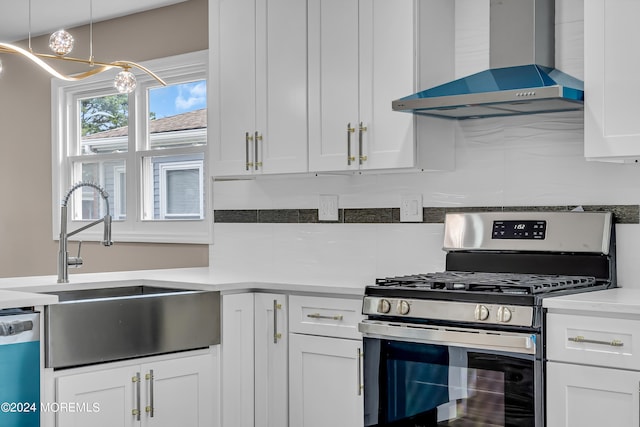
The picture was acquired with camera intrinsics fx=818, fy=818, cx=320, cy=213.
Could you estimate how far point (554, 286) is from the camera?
2.73 metres

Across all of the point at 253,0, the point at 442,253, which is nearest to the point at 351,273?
the point at 442,253

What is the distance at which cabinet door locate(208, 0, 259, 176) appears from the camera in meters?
3.84

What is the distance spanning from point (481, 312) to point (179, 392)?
1.31m

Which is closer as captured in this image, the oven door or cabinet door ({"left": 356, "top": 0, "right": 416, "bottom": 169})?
the oven door

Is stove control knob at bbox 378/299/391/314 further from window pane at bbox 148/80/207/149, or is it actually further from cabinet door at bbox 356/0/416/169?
window pane at bbox 148/80/207/149

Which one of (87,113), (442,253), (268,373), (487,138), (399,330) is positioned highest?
(87,113)

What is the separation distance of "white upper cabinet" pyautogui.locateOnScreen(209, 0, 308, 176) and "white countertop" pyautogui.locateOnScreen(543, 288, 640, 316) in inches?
55.5

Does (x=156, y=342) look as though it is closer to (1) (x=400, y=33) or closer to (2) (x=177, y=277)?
(2) (x=177, y=277)

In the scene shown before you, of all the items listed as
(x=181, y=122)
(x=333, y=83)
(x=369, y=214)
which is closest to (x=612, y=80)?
(x=333, y=83)

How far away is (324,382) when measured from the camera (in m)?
3.27

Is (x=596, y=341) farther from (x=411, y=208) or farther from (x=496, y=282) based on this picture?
(x=411, y=208)

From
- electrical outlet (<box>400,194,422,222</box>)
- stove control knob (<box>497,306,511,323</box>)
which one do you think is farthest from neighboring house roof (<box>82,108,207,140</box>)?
stove control knob (<box>497,306,511,323</box>)

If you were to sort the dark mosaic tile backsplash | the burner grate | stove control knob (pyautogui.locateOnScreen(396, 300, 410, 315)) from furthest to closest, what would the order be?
the dark mosaic tile backsplash, stove control knob (pyautogui.locateOnScreen(396, 300, 410, 315)), the burner grate

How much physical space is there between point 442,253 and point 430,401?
2.84ft
